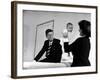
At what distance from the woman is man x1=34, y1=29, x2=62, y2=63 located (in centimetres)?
8

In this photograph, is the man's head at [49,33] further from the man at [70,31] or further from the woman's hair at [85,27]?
the woman's hair at [85,27]

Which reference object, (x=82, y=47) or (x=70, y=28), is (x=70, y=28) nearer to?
(x=70, y=28)

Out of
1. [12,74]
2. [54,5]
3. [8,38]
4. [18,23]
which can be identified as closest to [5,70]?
[12,74]

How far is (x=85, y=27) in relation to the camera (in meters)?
1.77

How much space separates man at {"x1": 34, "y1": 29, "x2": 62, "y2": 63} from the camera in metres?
1.63

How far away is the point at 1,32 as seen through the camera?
1520mm

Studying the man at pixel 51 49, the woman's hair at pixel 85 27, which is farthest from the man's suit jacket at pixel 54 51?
the woman's hair at pixel 85 27

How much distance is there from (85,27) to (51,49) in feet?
1.04

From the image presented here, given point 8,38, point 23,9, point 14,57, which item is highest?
point 23,9

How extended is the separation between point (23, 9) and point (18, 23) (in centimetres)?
10

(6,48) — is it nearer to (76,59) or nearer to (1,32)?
(1,32)

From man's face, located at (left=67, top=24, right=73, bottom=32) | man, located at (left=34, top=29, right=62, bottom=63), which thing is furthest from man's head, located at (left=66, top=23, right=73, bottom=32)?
man, located at (left=34, top=29, right=62, bottom=63)

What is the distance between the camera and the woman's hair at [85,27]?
176 cm

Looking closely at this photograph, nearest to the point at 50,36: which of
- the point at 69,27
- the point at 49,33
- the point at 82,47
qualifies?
the point at 49,33
